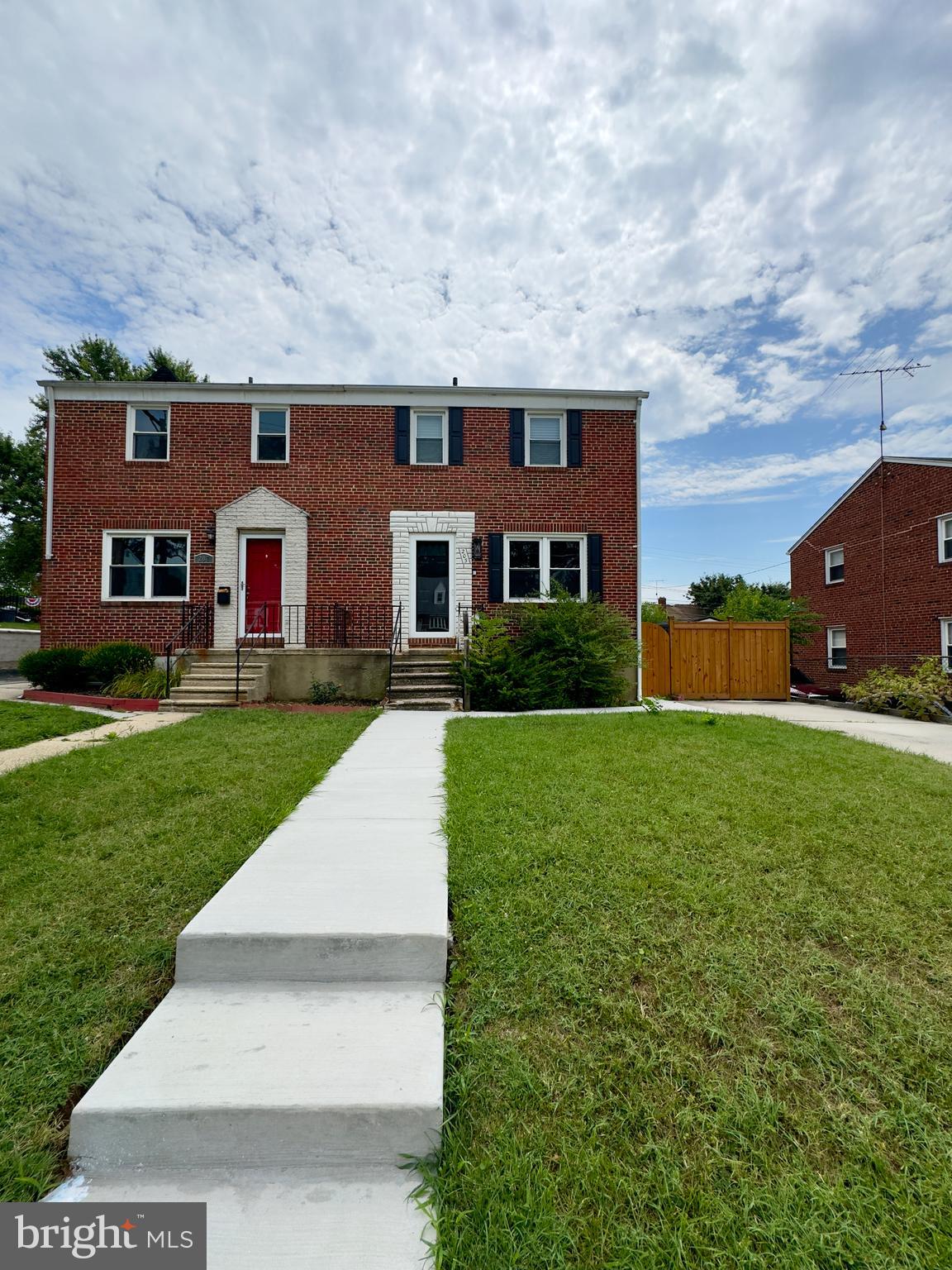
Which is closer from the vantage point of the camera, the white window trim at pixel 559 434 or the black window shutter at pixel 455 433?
the black window shutter at pixel 455 433

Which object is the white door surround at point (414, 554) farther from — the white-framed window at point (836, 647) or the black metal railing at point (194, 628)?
the white-framed window at point (836, 647)

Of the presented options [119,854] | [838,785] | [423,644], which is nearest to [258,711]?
[423,644]

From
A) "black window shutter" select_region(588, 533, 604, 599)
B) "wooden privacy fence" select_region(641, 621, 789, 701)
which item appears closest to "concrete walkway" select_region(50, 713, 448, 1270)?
"black window shutter" select_region(588, 533, 604, 599)

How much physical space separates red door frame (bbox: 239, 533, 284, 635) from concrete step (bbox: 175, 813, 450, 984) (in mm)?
9289

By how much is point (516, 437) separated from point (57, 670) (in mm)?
10277

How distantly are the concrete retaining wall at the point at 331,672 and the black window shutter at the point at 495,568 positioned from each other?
2.78 metres

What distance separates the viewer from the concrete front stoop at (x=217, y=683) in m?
9.24

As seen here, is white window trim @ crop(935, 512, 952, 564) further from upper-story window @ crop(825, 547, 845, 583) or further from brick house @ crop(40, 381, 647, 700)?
brick house @ crop(40, 381, 647, 700)

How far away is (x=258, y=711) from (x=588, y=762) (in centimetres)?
572

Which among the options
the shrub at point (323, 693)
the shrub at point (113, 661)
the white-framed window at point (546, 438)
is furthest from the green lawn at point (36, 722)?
the white-framed window at point (546, 438)

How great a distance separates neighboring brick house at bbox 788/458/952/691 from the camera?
592 inches

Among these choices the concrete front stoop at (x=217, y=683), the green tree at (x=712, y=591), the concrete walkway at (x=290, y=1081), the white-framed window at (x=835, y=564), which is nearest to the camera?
the concrete walkway at (x=290, y=1081)

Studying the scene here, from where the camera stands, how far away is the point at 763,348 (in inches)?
571

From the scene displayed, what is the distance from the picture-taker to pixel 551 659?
973 centimetres
